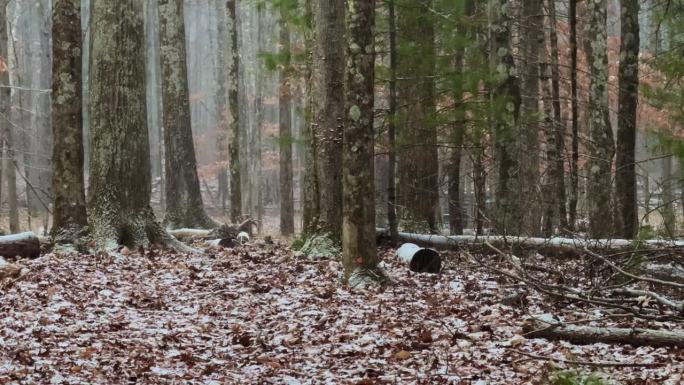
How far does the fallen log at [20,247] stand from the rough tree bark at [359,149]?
4.90 m

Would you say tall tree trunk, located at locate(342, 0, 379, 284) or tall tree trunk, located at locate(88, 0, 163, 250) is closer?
tall tree trunk, located at locate(342, 0, 379, 284)

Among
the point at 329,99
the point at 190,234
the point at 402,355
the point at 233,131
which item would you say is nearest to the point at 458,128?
the point at 329,99

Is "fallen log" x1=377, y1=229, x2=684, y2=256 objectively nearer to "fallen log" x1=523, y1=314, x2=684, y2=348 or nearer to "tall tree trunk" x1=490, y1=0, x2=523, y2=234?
"fallen log" x1=523, y1=314, x2=684, y2=348

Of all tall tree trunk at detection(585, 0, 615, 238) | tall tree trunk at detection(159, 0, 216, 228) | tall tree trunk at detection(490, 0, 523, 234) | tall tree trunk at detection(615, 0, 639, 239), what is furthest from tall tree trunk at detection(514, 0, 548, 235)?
tall tree trunk at detection(159, 0, 216, 228)

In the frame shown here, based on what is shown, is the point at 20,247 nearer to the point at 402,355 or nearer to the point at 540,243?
the point at 402,355

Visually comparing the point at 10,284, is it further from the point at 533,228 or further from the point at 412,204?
the point at 533,228

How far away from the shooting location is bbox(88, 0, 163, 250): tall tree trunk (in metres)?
12.2

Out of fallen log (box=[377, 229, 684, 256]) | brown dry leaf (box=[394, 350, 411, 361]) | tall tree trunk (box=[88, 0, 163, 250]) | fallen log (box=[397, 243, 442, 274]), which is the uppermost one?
tall tree trunk (box=[88, 0, 163, 250])

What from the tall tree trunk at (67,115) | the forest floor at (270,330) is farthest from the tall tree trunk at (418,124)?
the tall tree trunk at (67,115)

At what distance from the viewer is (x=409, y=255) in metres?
11.6

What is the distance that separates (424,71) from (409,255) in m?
4.75

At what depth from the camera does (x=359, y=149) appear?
980 centimetres

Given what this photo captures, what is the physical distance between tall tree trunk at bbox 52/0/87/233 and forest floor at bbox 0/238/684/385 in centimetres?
89

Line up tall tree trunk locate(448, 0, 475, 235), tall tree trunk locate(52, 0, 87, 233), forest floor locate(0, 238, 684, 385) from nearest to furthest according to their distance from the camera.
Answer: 1. forest floor locate(0, 238, 684, 385)
2. tall tree trunk locate(52, 0, 87, 233)
3. tall tree trunk locate(448, 0, 475, 235)
